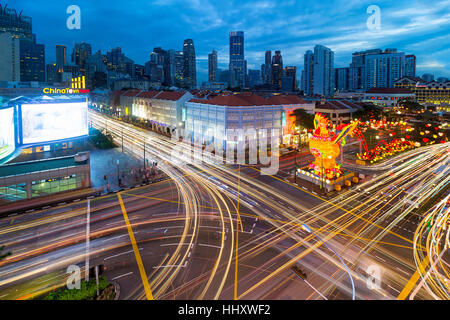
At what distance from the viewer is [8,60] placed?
369ft

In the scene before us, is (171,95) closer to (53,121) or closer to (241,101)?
(241,101)

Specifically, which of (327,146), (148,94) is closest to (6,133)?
(327,146)

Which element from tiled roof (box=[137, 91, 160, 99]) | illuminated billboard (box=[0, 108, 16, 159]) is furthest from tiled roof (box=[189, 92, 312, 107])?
illuminated billboard (box=[0, 108, 16, 159])

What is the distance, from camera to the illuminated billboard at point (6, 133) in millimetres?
28000

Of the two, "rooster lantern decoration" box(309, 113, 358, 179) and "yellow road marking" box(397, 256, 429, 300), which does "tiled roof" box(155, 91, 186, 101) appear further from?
"yellow road marking" box(397, 256, 429, 300)

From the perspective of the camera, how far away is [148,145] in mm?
66562

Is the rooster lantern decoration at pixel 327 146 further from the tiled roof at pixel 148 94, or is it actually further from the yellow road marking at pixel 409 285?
the tiled roof at pixel 148 94

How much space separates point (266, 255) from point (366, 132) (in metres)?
77.2

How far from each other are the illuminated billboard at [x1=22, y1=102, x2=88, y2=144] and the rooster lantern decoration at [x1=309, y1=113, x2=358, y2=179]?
114ft

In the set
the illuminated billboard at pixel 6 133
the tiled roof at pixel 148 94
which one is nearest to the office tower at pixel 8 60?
the tiled roof at pixel 148 94

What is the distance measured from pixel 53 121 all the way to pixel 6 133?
421 inches

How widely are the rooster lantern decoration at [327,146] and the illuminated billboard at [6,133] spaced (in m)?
36.6

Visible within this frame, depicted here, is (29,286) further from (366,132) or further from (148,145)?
(366,132)

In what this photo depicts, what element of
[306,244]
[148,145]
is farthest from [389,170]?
[148,145]
